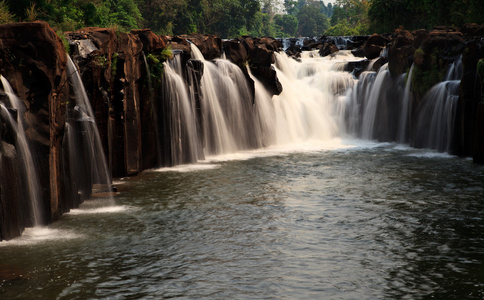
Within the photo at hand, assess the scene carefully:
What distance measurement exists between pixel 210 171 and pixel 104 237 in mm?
A: 8678

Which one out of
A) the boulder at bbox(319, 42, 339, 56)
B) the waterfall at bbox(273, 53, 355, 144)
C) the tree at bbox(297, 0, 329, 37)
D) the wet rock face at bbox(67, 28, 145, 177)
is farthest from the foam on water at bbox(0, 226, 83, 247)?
the tree at bbox(297, 0, 329, 37)

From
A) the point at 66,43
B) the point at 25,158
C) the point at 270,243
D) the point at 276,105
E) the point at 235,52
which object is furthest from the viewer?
the point at 276,105

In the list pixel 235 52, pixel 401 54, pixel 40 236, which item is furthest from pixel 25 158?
pixel 401 54

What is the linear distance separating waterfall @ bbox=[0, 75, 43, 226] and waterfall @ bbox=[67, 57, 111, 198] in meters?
2.35

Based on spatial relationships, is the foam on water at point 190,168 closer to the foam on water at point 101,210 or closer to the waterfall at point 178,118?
the waterfall at point 178,118

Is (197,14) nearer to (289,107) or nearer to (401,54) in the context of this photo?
(289,107)

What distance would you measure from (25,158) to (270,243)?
5.08 m

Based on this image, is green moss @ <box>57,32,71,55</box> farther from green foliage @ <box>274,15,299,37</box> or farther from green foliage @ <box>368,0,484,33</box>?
green foliage @ <box>274,15,299,37</box>

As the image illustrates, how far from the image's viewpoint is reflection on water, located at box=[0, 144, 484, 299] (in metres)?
9.34

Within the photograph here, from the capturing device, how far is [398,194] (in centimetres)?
1634

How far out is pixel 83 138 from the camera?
15.7 meters

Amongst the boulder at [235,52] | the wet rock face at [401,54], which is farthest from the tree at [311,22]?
the boulder at [235,52]

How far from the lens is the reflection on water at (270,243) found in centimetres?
934

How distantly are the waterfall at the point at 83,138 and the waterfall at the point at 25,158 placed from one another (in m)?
2.35
